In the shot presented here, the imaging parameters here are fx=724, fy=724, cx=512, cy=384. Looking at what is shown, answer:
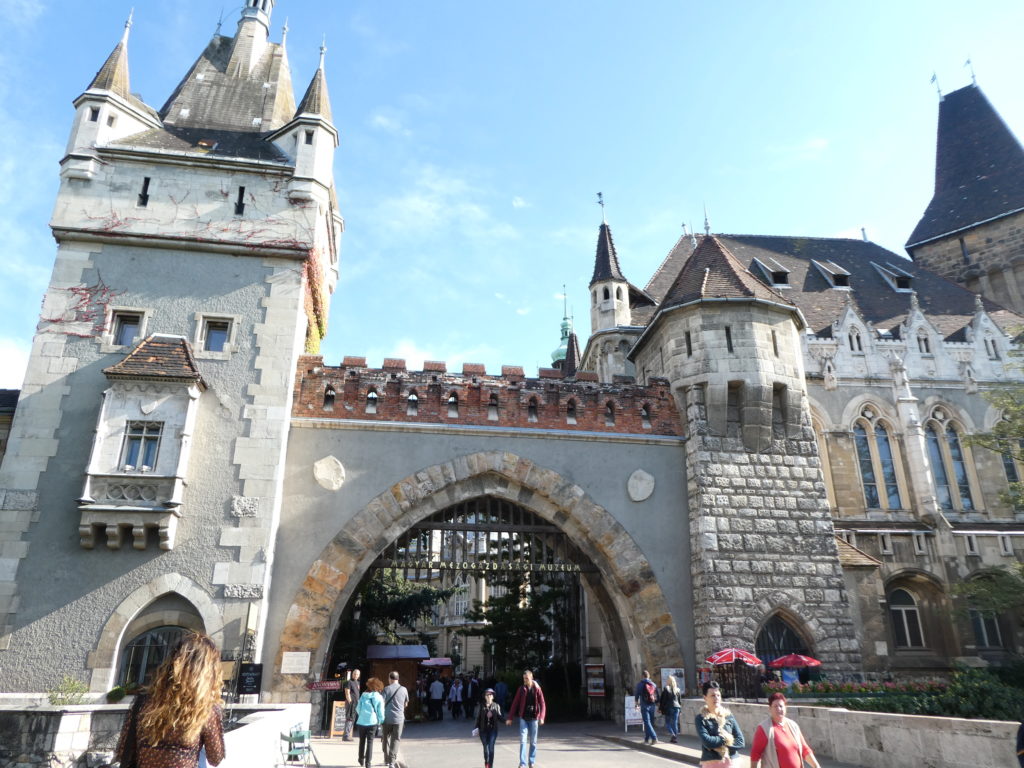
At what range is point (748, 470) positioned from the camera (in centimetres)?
1557

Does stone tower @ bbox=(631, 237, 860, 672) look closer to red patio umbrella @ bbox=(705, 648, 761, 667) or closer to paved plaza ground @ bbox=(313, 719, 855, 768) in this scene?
red patio umbrella @ bbox=(705, 648, 761, 667)

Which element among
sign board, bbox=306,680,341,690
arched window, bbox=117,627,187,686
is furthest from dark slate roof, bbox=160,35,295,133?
sign board, bbox=306,680,341,690

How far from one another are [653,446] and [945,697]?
282 inches

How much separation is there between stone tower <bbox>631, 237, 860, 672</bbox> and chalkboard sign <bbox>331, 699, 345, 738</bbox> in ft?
23.1

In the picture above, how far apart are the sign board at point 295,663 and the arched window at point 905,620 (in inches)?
602

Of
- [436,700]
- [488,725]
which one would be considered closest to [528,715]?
[488,725]

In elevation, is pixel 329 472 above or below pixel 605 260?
below

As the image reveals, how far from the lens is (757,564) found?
48.2 feet

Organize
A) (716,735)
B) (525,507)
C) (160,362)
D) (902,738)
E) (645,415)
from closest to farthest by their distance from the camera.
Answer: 1. (716,735)
2. (902,738)
3. (160,362)
4. (525,507)
5. (645,415)

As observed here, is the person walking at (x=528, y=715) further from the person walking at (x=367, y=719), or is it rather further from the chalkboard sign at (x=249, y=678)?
the chalkboard sign at (x=249, y=678)

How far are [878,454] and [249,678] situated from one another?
1819 centimetres

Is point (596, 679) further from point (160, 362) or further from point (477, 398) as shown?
point (160, 362)

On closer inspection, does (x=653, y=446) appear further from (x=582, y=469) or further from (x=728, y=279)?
(x=728, y=279)

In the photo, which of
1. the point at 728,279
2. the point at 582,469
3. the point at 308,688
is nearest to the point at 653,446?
the point at 582,469
